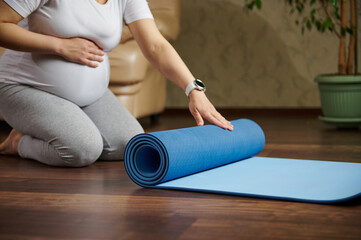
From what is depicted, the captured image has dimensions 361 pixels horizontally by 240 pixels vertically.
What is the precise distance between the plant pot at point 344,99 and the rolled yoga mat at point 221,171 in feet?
4.02

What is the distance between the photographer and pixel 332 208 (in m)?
1.05

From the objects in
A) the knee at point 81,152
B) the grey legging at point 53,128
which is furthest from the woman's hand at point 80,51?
the knee at point 81,152

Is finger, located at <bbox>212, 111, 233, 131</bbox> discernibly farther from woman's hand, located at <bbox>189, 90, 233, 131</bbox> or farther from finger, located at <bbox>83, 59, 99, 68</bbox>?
finger, located at <bbox>83, 59, 99, 68</bbox>

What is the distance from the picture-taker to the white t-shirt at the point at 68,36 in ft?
5.31

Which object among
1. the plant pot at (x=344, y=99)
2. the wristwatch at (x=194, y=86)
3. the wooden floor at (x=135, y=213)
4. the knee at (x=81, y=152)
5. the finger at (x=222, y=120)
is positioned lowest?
the plant pot at (x=344, y=99)

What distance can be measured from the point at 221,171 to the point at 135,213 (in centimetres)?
45

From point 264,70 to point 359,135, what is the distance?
4.62ft

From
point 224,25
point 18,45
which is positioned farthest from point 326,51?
point 18,45

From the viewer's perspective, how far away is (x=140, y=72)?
271 centimetres

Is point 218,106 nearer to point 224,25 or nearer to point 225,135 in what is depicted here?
point 224,25

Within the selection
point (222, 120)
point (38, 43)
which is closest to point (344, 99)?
point (222, 120)

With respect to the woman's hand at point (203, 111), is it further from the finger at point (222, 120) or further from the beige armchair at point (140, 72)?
the beige armchair at point (140, 72)

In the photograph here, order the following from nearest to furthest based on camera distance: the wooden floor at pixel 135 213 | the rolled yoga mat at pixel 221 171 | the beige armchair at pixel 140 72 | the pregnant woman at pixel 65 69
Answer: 1. the wooden floor at pixel 135 213
2. the rolled yoga mat at pixel 221 171
3. the pregnant woman at pixel 65 69
4. the beige armchair at pixel 140 72

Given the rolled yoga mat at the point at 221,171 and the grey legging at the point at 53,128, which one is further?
the grey legging at the point at 53,128
